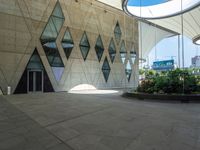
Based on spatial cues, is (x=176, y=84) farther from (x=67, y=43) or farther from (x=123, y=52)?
(x=123, y=52)

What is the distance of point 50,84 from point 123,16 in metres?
15.0

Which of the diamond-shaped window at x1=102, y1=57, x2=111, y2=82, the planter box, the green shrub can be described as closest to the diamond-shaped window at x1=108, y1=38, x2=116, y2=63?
the diamond-shaped window at x1=102, y1=57, x2=111, y2=82

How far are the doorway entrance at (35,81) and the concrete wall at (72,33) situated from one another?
2.83 ft

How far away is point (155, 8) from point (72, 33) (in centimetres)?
1114

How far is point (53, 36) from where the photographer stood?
18.3m

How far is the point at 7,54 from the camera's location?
1531cm

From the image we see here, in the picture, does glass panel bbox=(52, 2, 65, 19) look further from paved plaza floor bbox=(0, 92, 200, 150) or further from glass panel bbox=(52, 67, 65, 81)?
paved plaza floor bbox=(0, 92, 200, 150)

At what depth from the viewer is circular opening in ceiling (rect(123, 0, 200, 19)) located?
20.7 meters

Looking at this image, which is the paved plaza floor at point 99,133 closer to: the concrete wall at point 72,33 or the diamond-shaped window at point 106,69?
the concrete wall at point 72,33

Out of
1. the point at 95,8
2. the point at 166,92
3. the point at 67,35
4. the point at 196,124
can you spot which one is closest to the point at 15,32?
the point at 67,35

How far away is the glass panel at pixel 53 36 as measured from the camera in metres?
17.7

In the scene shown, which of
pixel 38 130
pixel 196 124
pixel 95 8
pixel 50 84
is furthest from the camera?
pixel 95 8

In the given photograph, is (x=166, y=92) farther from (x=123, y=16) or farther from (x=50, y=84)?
(x=123, y=16)

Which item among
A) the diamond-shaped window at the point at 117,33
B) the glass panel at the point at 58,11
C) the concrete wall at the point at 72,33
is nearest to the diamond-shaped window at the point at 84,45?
the concrete wall at the point at 72,33
